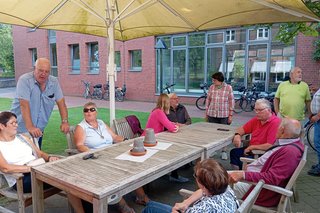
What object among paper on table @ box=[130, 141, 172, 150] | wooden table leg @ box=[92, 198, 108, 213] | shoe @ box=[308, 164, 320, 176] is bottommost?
shoe @ box=[308, 164, 320, 176]

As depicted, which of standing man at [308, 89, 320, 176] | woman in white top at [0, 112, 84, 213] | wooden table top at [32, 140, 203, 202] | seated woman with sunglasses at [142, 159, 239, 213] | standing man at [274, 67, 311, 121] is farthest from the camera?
standing man at [274, 67, 311, 121]

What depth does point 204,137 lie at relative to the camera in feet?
11.9

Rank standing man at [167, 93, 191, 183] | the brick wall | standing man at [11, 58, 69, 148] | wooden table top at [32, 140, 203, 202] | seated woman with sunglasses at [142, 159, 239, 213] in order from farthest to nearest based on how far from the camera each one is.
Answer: the brick wall < standing man at [167, 93, 191, 183] < standing man at [11, 58, 69, 148] < wooden table top at [32, 140, 203, 202] < seated woman with sunglasses at [142, 159, 239, 213]

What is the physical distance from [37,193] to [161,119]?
189cm

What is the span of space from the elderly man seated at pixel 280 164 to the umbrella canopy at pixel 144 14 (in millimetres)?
1704

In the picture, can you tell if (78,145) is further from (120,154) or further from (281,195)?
(281,195)

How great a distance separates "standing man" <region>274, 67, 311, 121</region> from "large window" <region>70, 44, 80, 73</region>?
14.6 meters

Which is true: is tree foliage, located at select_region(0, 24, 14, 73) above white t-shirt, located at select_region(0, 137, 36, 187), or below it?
above

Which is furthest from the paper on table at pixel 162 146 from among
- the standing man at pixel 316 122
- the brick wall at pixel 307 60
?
the brick wall at pixel 307 60

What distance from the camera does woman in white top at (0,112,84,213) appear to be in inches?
100

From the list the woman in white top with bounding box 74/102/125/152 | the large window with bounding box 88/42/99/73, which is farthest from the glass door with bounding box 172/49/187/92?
the woman in white top with bounding box 74/102/125/152

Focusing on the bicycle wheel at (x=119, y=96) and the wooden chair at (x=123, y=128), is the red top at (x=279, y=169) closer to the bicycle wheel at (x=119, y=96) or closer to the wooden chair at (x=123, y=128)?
the wooden chair at (x=123, y=128)

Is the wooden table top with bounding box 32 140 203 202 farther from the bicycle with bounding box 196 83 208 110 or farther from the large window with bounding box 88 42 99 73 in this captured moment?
the large window with bounding box 88 42 99 73

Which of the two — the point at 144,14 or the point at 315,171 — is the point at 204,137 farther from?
the point at 144,14
